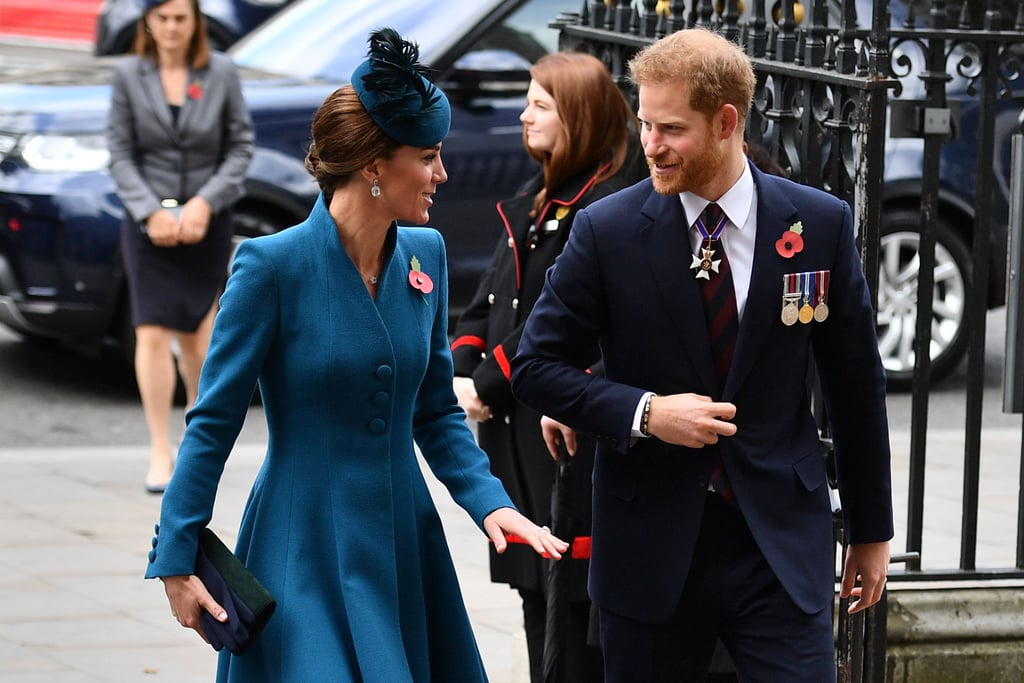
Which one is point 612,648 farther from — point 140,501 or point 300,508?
point 140,501

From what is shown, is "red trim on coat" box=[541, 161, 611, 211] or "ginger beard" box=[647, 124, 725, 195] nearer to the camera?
"ginger beard" box=[647, 124, 725, 195]

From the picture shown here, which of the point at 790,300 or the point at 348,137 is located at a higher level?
the point at 348,137

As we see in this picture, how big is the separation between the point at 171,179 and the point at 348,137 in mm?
4355

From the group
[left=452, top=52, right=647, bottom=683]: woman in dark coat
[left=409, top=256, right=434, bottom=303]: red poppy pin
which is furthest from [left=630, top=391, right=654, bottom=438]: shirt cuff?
[left=452, top=52, right=647, bottom=683]: woman in dark coat

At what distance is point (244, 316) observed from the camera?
11.1 ft

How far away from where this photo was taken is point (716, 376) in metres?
3.51

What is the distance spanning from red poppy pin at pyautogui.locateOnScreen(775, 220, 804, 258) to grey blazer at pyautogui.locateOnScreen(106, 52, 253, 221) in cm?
446

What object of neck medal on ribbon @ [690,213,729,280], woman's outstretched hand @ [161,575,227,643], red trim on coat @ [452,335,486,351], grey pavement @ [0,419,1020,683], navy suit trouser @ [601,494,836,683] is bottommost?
grey pavement @ [0,419,1020,683]

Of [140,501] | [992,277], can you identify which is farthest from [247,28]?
[140,501]

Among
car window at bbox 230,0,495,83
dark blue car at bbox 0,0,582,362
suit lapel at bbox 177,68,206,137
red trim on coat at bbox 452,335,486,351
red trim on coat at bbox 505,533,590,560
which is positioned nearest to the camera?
red trim on coat at bbox 505,533,590,560

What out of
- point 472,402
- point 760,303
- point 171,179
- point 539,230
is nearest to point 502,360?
point 472,402

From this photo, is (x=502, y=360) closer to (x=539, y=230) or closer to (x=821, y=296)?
(x=539, y=230)

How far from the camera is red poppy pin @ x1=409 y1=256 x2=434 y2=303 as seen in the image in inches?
144

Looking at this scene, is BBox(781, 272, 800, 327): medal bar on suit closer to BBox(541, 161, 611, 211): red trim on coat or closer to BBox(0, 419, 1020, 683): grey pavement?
BBox(541, 161, 611, 211): red trim on coat
